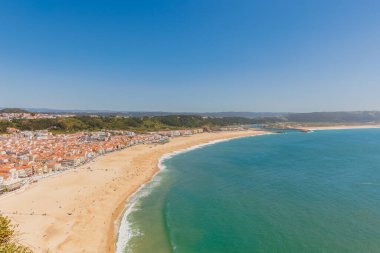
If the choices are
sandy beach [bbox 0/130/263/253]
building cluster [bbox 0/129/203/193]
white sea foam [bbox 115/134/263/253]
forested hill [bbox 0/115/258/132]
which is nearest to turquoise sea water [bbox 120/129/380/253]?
white sea foam [bbox 115/134/263/253]

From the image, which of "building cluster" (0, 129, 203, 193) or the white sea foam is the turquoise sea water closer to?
the white sea foam

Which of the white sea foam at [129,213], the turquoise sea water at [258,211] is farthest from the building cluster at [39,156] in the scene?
the turquoise sea water at [258,211]

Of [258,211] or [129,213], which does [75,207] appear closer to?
[129,213]

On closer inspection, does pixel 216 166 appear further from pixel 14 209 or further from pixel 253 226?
pixel 14 209

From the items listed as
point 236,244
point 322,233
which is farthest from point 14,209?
point 322,233

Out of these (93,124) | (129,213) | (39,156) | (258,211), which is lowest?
(129,213)

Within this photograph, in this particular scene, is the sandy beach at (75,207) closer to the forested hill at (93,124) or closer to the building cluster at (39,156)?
the building cluster at (39,156)

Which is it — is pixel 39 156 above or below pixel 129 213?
above

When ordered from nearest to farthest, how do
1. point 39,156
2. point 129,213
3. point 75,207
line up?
point 129,213 < point 75,207 < point 39,156

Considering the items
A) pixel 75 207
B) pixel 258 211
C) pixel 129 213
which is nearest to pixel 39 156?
pixel 75 207
